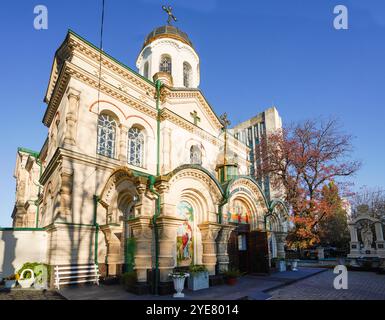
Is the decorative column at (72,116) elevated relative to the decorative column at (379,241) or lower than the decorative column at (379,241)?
elevated

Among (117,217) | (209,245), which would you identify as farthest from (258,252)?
(117,217)

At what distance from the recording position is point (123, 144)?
14.5m

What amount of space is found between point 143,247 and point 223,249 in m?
4.09

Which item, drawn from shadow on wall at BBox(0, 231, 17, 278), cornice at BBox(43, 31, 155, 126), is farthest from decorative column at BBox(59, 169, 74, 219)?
cornice at BBox(43, 31, 155, 126)

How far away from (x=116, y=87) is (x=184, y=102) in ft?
18.5

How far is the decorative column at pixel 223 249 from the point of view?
11.8 metres

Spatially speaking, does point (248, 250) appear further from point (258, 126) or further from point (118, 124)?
point (258, 126)

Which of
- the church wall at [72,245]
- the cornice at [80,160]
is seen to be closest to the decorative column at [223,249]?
the cornice at [80,160]

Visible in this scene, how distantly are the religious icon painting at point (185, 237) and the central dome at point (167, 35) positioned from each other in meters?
16.1

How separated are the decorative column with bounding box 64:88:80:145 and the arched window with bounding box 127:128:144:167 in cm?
342

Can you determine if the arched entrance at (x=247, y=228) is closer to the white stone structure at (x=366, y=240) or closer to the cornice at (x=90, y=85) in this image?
the cornice at (x=90, y=85)

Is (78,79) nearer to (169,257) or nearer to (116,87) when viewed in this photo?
(116,87)

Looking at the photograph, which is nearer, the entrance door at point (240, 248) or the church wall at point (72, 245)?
the church wall at point (72, 245)
